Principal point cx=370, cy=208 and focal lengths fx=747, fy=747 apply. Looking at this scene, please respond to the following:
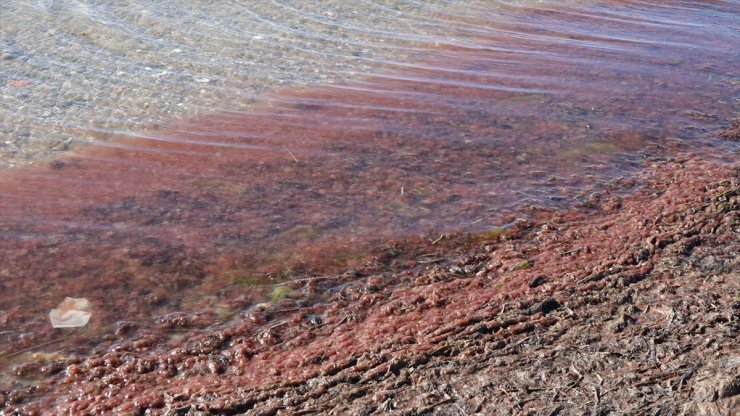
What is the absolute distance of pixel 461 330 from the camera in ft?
12.3

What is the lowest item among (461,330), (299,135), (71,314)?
(71,314)

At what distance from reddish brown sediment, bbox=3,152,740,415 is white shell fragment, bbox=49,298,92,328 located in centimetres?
34

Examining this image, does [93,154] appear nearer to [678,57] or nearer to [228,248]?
[228,248]

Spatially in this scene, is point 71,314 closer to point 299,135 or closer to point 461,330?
point 461,330

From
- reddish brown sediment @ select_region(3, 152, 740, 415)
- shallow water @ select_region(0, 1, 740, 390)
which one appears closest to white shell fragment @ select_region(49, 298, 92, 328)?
shallow water @ select_region(0, 1, 740, 390)

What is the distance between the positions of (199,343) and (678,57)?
703cm

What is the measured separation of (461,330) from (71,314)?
215cm

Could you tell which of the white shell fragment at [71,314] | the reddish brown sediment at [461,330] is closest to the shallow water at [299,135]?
the white shell fragment at [71,314]

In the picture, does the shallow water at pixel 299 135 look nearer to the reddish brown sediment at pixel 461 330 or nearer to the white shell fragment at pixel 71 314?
the white shell fragment at pixel 71 314

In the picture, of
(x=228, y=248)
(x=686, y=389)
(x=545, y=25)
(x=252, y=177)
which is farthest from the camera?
(x=545, y=25)

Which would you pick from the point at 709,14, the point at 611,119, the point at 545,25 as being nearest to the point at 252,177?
the point at 611,119

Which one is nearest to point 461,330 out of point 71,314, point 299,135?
point 71,314

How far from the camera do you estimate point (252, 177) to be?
18.8ft

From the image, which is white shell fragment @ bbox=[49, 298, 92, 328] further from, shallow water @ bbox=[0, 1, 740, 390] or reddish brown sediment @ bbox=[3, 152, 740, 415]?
reddish brown sediment @ bbox=[3, 152, 740, 415]
